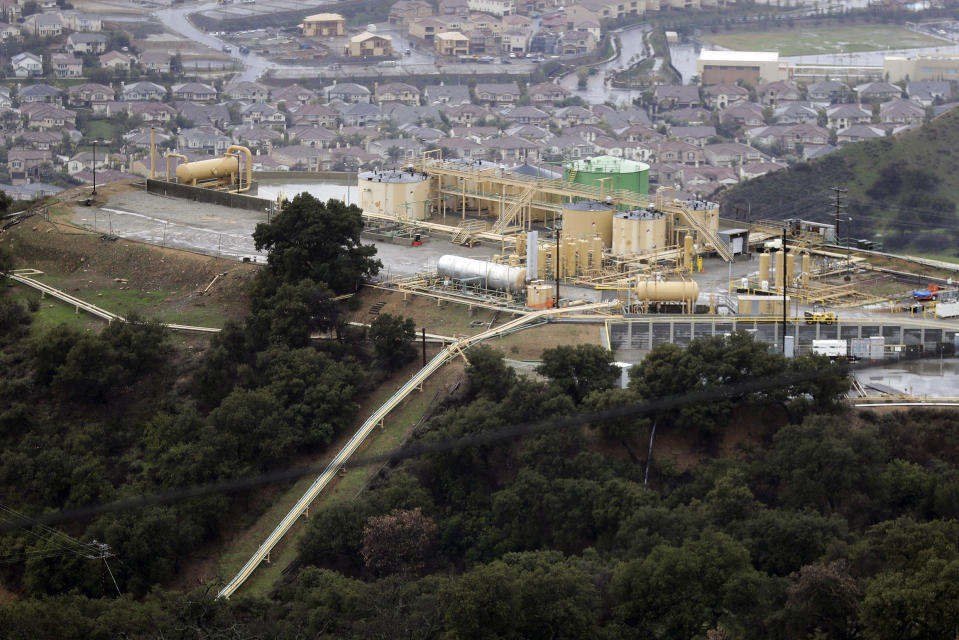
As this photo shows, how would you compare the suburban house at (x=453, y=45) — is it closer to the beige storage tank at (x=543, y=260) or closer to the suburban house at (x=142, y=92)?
the suburban house at (x=142, y=92)

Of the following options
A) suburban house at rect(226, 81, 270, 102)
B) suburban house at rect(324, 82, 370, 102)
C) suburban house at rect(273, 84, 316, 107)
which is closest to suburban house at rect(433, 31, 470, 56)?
suburban house at rect(324, 82, 370, 102)

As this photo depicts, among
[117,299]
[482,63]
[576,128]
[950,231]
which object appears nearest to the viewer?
[117,299]

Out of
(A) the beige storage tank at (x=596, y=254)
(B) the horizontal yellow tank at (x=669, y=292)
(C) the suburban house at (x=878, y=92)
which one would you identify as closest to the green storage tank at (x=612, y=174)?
(A) the beige storage tank at (x=596, y=254)

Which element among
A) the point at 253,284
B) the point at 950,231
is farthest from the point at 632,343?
the point at 950,231

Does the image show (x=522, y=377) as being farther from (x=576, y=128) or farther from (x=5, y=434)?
(x=576, y=128)

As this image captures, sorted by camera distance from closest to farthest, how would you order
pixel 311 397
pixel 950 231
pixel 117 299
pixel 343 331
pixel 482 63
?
1. pixel 311 397
2. pixel 343 331
3. pixel 117 299
4. pixel 950 231
5. pixel 482 63

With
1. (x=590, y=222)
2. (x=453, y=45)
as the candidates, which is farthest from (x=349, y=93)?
(x=590, y=222)

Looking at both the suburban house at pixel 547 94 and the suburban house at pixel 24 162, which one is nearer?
the suburban house at pixel 24 162
